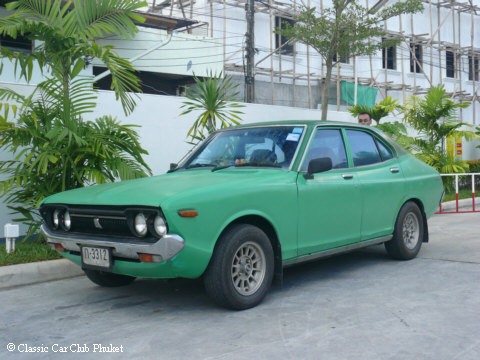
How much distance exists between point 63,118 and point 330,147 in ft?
11.1

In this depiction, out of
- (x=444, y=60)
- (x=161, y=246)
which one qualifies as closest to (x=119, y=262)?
(x=161, y=246)

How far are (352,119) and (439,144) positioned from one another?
2812 millimetres

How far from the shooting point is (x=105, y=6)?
717 cm

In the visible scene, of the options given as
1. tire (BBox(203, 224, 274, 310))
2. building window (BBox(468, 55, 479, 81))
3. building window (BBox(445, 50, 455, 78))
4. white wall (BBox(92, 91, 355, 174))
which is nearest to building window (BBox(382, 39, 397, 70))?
building window (BBox(445, 50, 455, 78))

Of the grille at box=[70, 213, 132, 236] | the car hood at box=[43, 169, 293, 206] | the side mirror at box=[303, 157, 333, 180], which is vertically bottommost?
Result: the grille at box=[70, 213, 132, 236]

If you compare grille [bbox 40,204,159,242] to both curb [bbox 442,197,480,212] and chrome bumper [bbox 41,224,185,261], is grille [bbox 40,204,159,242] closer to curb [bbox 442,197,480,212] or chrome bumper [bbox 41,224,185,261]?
chrome bumper [bbox 41,224,185,261]

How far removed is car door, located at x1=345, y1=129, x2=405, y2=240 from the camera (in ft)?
19.2

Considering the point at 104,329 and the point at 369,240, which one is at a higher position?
the point at 369,240

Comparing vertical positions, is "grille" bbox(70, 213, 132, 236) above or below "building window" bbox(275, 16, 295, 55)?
below

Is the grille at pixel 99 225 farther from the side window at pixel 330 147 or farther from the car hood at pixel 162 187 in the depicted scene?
the side window at pixel 330 147

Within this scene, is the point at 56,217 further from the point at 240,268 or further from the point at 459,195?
the point at 459,195

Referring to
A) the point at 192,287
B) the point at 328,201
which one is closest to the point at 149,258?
the point at 192,287

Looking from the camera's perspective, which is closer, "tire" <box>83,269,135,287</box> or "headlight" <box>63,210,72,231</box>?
"headlight" <box>63,210,72,231</box>

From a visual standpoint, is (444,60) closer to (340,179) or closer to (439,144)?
(439,144)
